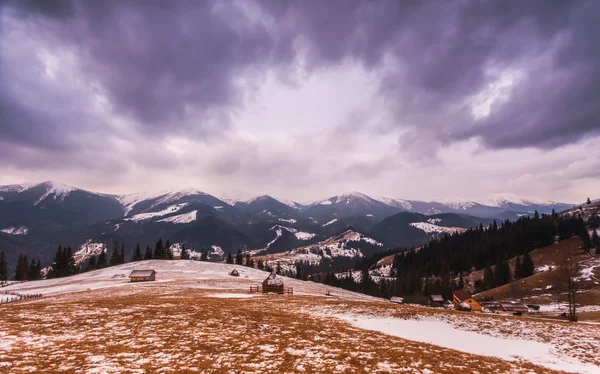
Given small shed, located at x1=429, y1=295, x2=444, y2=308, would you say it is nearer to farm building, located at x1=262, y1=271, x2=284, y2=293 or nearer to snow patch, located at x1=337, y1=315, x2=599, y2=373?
farm building, located at x1=262, y1=271, x2=284, y2=293

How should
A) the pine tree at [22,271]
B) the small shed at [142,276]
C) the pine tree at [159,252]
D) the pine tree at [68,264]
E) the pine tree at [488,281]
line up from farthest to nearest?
1. the pine tree at [488,281]
2. the pine tree at [159,252]
3. the pine tree at [68,264]
4. the pine tree at [22,271]
5. the small shed at [142,276]

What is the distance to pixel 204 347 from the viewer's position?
1586 cm

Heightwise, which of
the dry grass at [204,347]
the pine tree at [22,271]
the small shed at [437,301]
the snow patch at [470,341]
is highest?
the dry grass at [204,347]

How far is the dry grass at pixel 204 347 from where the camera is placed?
13023mm

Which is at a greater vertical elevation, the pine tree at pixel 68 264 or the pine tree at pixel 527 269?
the pine tree at pixel 68 264

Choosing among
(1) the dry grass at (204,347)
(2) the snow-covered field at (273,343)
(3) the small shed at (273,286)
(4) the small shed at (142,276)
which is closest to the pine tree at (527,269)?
(3) the small shed at (273,286)

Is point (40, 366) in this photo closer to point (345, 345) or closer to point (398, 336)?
point (345, 345)

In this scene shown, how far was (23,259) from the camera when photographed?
4759 inches

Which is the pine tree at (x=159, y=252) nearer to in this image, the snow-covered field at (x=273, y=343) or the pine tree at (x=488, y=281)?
the snow-covered field at (x=273, y=343)

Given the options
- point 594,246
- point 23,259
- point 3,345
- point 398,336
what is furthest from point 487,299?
point 23,259

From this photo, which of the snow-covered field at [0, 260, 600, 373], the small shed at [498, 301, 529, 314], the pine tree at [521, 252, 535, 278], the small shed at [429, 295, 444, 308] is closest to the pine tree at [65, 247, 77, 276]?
the snow-covered field at [0, 260, 600, 373]

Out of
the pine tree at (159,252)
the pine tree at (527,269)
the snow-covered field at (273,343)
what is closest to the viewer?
the snow-covered field at (273,343)

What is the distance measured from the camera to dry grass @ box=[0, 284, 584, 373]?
513 inches

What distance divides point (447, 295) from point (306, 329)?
13631 centimetres
